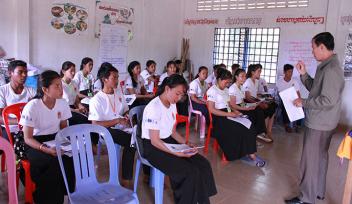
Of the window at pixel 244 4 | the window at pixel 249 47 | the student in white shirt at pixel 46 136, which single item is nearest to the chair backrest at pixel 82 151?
the student in white shirt at pixel 46 136

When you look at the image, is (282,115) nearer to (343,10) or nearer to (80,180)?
(343,10)

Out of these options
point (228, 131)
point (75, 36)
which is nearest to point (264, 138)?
point (228, 131)

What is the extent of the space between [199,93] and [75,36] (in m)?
2.56

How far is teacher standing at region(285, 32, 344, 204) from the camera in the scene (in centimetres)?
253

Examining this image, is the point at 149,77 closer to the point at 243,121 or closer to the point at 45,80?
the point at 243,121

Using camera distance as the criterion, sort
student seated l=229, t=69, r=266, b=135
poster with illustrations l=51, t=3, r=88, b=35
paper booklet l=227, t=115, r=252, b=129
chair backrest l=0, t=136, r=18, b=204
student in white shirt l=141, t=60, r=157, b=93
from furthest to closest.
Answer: student in white shirt l=141, t=60, r=157, b=93 < poster with illustrations l=51, t=3, r=88, b=35 < student seated l=229, t=69, r=266, b=135 < paper booklet l=227, t=115, r=252, b=129 < chair backrest l=0, t=136, r=18, b=204

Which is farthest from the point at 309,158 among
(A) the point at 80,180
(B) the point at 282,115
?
(B) the point at 282,115

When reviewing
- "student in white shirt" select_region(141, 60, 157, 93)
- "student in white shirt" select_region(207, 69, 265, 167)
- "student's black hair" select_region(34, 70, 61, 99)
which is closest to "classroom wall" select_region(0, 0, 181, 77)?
"student in white shirt" select_region(141, 60, 157, 93)

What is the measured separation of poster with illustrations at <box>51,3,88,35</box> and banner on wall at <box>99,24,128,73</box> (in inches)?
18.9

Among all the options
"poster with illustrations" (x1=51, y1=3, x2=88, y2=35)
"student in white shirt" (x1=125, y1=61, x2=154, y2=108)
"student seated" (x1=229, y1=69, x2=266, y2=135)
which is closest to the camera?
"student seated" (x1=229, y1=69, x2=266, y2=135)

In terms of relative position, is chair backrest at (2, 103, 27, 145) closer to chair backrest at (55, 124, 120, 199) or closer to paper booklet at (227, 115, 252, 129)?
chair backrest at (55, 124, 120, 199)

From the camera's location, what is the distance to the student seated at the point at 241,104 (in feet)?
14.5

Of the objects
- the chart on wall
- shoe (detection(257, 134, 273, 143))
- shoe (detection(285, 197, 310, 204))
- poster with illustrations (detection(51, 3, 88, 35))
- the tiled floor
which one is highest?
poster with illustrations (detection(51, 3, 88, 35))

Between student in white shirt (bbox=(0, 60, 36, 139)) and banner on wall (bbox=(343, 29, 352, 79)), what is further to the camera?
banner on wall (bbox=(343, 29, 352, 79))
